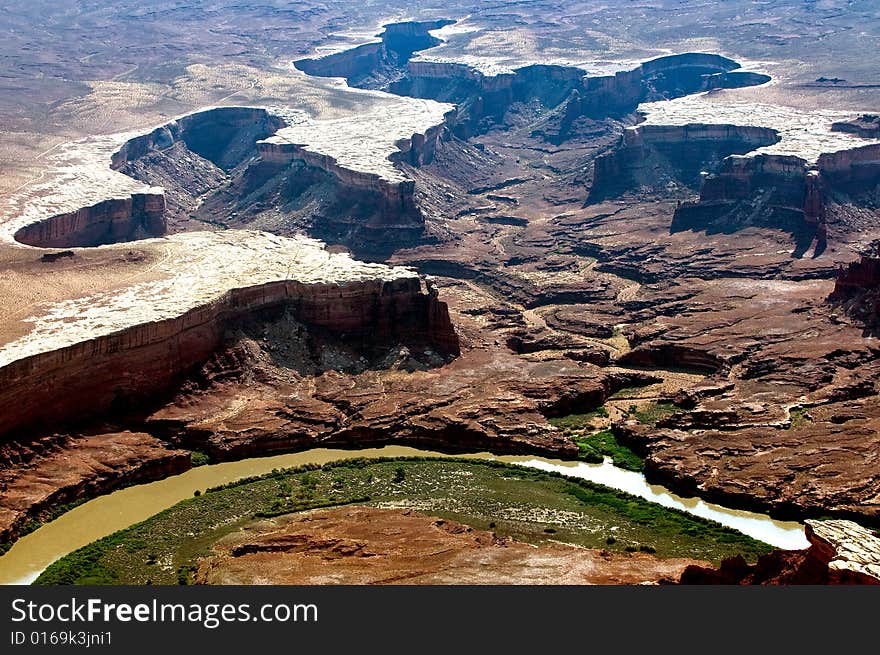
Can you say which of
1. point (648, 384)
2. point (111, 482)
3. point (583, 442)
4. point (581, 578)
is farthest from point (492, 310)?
point (581, 578)

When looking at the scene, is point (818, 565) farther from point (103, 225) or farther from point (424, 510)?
point (103, 225)

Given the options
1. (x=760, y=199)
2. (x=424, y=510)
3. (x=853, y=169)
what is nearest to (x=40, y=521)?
(x=424, y=510)

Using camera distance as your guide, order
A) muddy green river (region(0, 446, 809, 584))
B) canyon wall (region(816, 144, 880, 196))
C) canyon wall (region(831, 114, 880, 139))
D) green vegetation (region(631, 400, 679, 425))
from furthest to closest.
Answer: canyon wall (region(831, 114, 880, 139))
canyon wall (region(816, 144, 880, 196))
green vegetation (region(631, 400, 679, 425))
muddy green river (region(0, 446, 809, 584))

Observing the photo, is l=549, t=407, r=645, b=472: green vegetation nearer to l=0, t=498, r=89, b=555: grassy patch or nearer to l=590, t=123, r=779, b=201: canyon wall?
l=0, t=498, r=89, b=555: grassy patch

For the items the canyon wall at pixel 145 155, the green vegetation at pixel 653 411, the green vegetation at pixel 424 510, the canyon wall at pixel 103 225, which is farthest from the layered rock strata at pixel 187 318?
the canyon wall at pixel 145 155

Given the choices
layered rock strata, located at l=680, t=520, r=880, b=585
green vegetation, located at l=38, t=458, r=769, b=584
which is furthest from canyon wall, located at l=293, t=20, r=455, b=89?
layered rock strata, located at l=680, t=520, r=880, b=585

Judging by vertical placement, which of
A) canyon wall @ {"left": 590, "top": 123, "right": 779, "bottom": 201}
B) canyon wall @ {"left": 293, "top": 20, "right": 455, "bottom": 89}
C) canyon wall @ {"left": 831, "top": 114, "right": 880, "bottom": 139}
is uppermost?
canyon wall @ {"left": 831, "top": 114, "right": 880, "bottom": 139}

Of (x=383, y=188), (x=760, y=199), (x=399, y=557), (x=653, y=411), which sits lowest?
(x=760, y=199)
